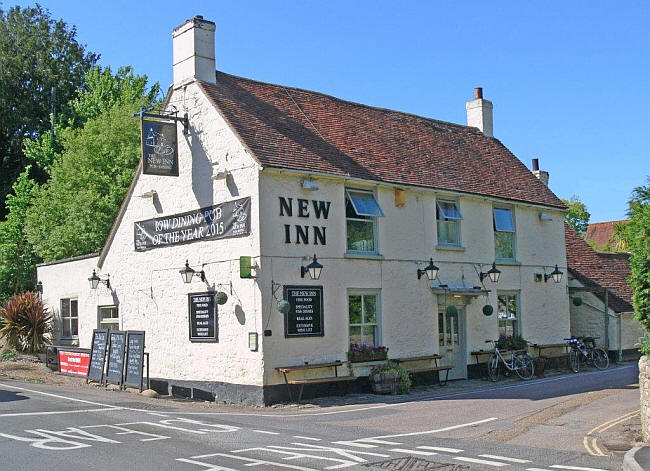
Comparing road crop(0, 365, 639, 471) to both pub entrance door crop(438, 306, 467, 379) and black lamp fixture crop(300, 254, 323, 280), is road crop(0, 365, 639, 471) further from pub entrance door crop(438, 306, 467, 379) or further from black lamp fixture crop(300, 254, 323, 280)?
black lamp fixture crop(300, 254, 323, 280)

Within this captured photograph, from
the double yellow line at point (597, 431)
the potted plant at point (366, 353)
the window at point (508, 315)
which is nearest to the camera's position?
the double yellow line at point (597, 431)

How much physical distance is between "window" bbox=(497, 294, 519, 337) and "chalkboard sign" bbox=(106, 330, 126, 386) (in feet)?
37.5

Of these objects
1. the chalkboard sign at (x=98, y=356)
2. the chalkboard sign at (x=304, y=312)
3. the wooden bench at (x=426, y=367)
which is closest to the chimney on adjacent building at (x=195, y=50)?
the chalkboard sign at (x=304, y=312)

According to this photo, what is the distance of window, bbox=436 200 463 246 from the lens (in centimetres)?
2206

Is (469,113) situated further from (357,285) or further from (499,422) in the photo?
(499,422)

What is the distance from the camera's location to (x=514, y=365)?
72.5ft

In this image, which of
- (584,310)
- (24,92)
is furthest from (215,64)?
(24,92)

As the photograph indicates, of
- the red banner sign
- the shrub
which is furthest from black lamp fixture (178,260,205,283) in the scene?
the shrub

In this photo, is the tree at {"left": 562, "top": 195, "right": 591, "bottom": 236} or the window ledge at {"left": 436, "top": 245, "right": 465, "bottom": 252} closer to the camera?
the window ledge at {"left": 436, "top": 245, "right": 465, "bottom": 252}

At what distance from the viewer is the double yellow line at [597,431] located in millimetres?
11117

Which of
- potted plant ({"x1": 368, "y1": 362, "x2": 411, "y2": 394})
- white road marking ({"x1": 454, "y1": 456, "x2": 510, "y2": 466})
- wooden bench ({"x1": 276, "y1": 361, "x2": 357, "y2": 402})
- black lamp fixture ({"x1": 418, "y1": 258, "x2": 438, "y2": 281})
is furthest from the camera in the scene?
black lamp fixture ({"x1": 418, "y1": 258, "x2": 438, "y2": 281})

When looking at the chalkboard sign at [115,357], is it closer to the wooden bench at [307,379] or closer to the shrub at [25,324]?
the wooden bench at [307,379]

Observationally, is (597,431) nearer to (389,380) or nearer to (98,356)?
(389,380)

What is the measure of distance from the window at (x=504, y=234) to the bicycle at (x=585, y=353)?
3.61 m
